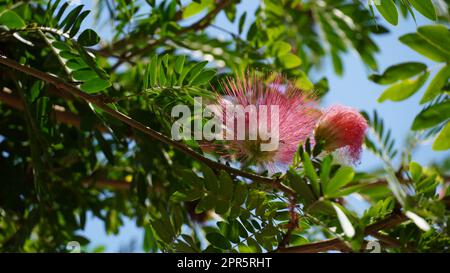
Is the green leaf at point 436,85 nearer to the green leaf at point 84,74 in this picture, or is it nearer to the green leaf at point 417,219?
the green leaf at point 417,219

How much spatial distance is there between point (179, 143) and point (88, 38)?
0.88 feet

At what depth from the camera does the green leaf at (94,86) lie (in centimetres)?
124

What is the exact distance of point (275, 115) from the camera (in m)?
1.32

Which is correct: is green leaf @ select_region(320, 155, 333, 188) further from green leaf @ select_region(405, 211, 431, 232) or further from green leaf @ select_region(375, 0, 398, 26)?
green leaf @ select_region(375, 0, 398, 26)

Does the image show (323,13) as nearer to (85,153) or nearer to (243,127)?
(85,153)

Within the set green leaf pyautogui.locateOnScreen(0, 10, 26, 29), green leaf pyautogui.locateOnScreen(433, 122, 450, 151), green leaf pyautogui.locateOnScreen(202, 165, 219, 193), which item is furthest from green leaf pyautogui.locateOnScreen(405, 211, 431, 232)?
green leaf pyautogui.locateOnScreen(0, 10, 26, 29)

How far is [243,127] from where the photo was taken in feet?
4.30

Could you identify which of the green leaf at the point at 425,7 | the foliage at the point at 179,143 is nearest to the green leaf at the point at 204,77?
the foliage at the point at 179,143

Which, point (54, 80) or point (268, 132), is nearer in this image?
point (54, 80)

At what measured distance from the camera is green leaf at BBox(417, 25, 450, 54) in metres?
1.25

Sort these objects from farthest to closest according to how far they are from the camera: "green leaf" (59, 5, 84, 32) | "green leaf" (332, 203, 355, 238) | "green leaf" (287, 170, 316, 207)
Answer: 1. "green leaf" (59, 5, 84, 32)
2. "green leaf" (287, 170, 316, 207)
3. "green leaf" (332, 203, 355, 238)
